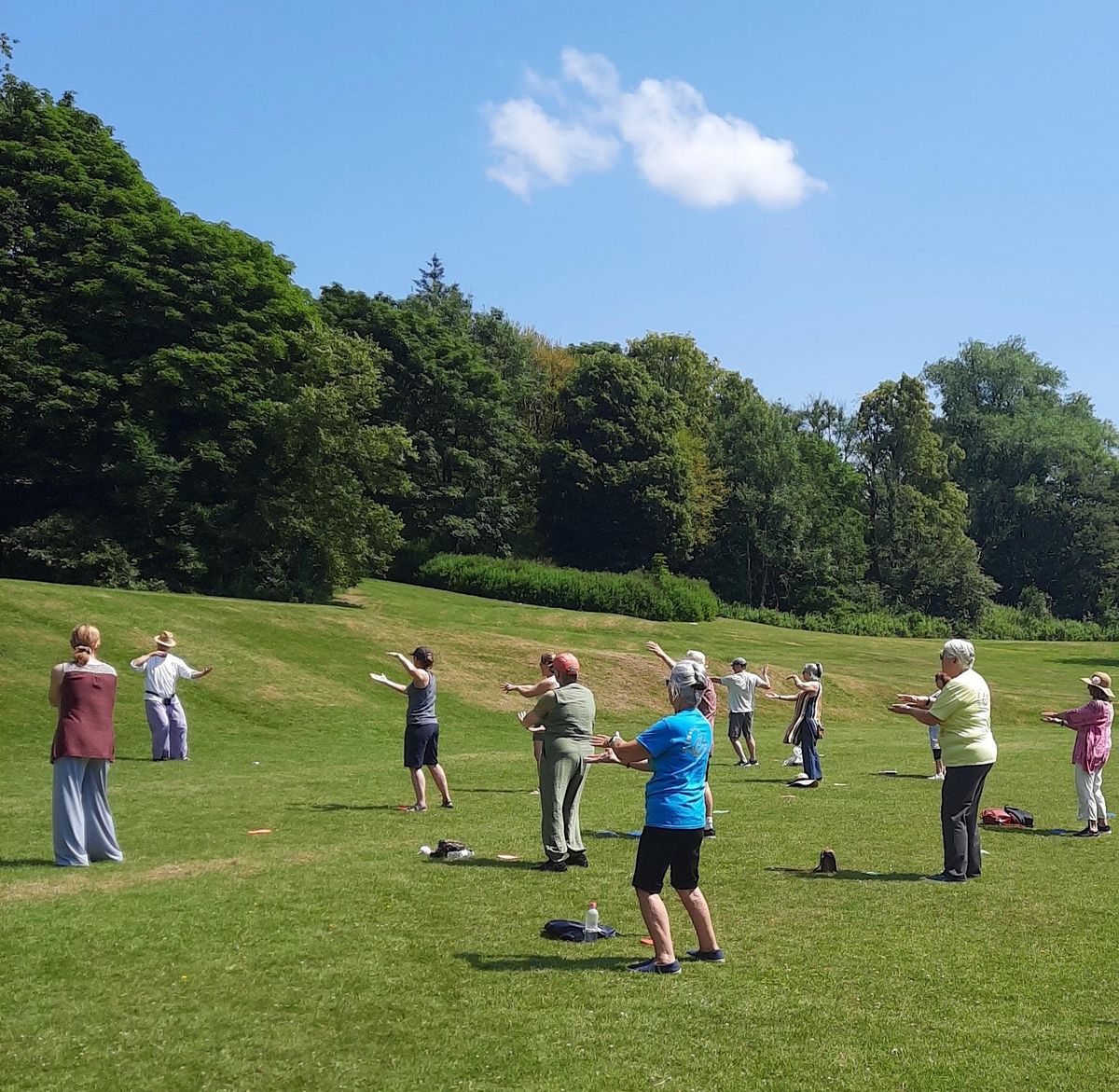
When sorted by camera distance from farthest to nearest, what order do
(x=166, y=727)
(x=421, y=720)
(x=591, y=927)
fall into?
(x=166, y=727) → (x=421, y=720) → (x=591, y=927)

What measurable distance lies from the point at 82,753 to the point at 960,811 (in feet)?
29.1

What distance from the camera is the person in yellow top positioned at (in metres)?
11.2

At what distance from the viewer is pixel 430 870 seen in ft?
37.9

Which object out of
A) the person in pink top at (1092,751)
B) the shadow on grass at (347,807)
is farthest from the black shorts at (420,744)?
the person in pink top at (1092,751)

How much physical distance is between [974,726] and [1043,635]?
79872mm

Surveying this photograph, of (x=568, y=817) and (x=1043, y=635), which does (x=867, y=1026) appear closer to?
(x=568, y=817)

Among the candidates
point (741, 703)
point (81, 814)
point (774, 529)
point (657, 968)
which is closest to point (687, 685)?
point (657, 968)

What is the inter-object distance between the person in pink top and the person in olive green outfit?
6653 mm

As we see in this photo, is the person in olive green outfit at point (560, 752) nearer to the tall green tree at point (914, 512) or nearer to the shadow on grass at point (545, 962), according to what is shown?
the shadow on grass at point (545, 962)

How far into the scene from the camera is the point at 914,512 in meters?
87.4

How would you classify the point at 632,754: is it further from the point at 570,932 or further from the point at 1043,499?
the point at 1043,499

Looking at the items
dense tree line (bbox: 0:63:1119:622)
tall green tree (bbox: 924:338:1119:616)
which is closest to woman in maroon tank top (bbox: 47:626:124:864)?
dense tree line (bbox: 0:63:1119:622)

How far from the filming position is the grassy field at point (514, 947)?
6402mm

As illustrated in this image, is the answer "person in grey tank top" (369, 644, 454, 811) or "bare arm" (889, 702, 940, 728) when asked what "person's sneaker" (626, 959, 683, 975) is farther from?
"person in grey tank top" (369, 644, 454, 811)
